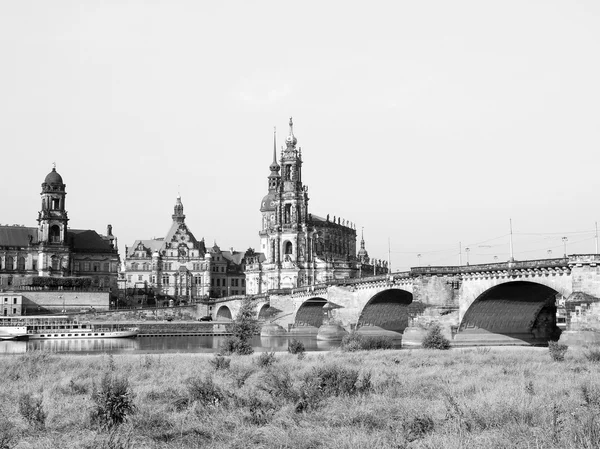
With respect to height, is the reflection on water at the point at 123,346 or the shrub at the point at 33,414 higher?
the shrub at the point at 33,414

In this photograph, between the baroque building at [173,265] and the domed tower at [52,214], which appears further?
the baroque building at [173,265]

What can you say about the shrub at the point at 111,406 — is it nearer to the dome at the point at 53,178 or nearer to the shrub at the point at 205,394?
the shrub at the point at 205,394

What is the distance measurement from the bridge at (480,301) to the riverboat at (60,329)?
2680 cm

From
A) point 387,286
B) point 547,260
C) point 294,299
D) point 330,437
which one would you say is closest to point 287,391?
point 330,437

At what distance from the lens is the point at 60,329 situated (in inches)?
3752

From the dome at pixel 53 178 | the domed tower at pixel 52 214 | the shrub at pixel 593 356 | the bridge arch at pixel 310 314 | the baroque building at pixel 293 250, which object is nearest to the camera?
the shrub at pixel 593 356

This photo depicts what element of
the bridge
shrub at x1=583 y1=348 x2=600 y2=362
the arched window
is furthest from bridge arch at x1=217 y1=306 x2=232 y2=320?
shrub at x1=583 y1=348 x2=600 y2=362

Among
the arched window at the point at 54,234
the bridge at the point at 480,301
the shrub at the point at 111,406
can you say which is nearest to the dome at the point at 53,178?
the arched window at the point at 54,234

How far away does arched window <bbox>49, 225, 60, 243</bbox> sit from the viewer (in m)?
142

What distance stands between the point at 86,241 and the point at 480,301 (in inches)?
4090

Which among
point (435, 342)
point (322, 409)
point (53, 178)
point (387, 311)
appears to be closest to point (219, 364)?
point (322, 409)

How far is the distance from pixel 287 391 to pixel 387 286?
53.9 m

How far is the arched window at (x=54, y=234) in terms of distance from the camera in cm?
14164

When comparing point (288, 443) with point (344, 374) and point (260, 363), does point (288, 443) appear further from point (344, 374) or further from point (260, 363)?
point (260, 363)
